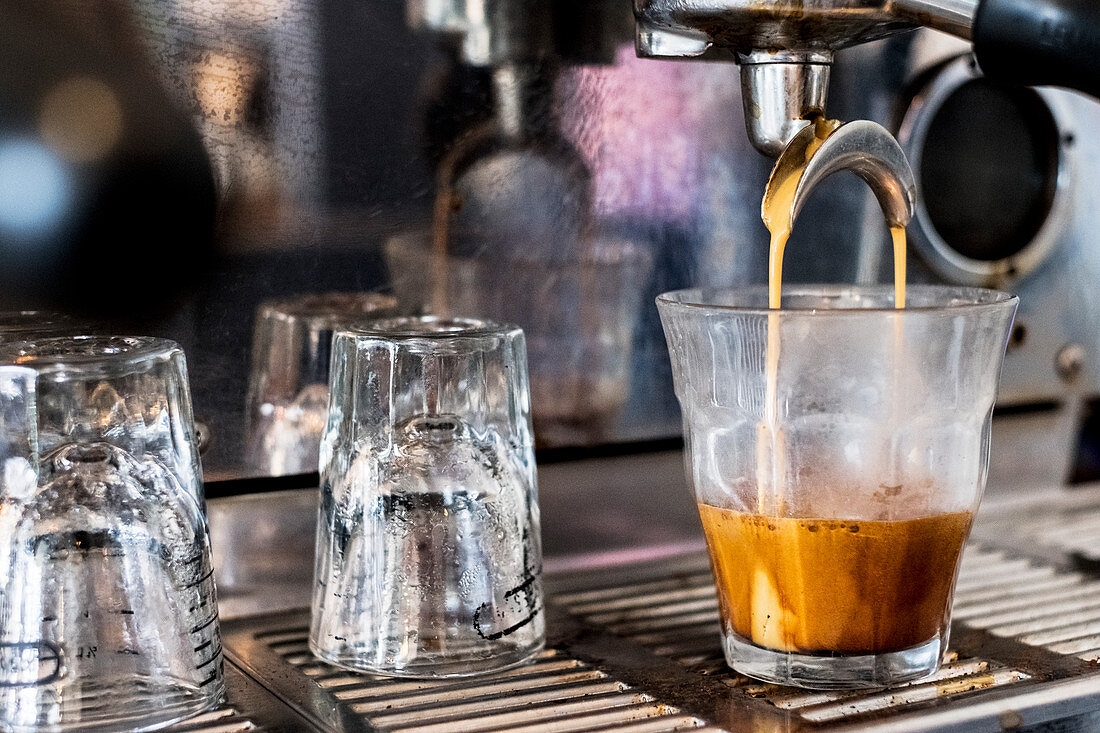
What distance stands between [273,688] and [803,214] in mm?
431

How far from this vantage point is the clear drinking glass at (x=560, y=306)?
68cm

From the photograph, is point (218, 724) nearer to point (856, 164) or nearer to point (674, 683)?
point (674, 683)

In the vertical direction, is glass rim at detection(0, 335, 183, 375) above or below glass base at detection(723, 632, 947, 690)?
above

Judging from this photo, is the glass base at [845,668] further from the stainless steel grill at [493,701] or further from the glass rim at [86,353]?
the glass rim at [86,353]

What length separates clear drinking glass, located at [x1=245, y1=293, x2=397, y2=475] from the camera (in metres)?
0.64

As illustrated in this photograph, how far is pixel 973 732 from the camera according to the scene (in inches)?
19.4

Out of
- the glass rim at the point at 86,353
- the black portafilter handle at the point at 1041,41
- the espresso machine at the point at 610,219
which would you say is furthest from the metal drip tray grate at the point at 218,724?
the black portafilter handle at the point at 1041,41

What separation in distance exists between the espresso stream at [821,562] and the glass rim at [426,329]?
129 millimetres

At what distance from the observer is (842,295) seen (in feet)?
2.06

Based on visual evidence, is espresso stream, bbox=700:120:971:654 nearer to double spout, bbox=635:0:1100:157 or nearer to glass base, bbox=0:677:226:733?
double spout, bbox=635:0:1100:157

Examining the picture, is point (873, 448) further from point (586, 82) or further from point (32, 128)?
point (32, 128)

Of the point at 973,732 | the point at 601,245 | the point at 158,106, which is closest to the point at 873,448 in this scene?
the point at 973,732

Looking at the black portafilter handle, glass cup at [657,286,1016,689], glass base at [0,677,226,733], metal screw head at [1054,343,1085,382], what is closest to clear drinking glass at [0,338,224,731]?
glass base at [0,677,226,733]

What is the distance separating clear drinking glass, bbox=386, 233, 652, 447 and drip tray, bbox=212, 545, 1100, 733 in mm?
108
